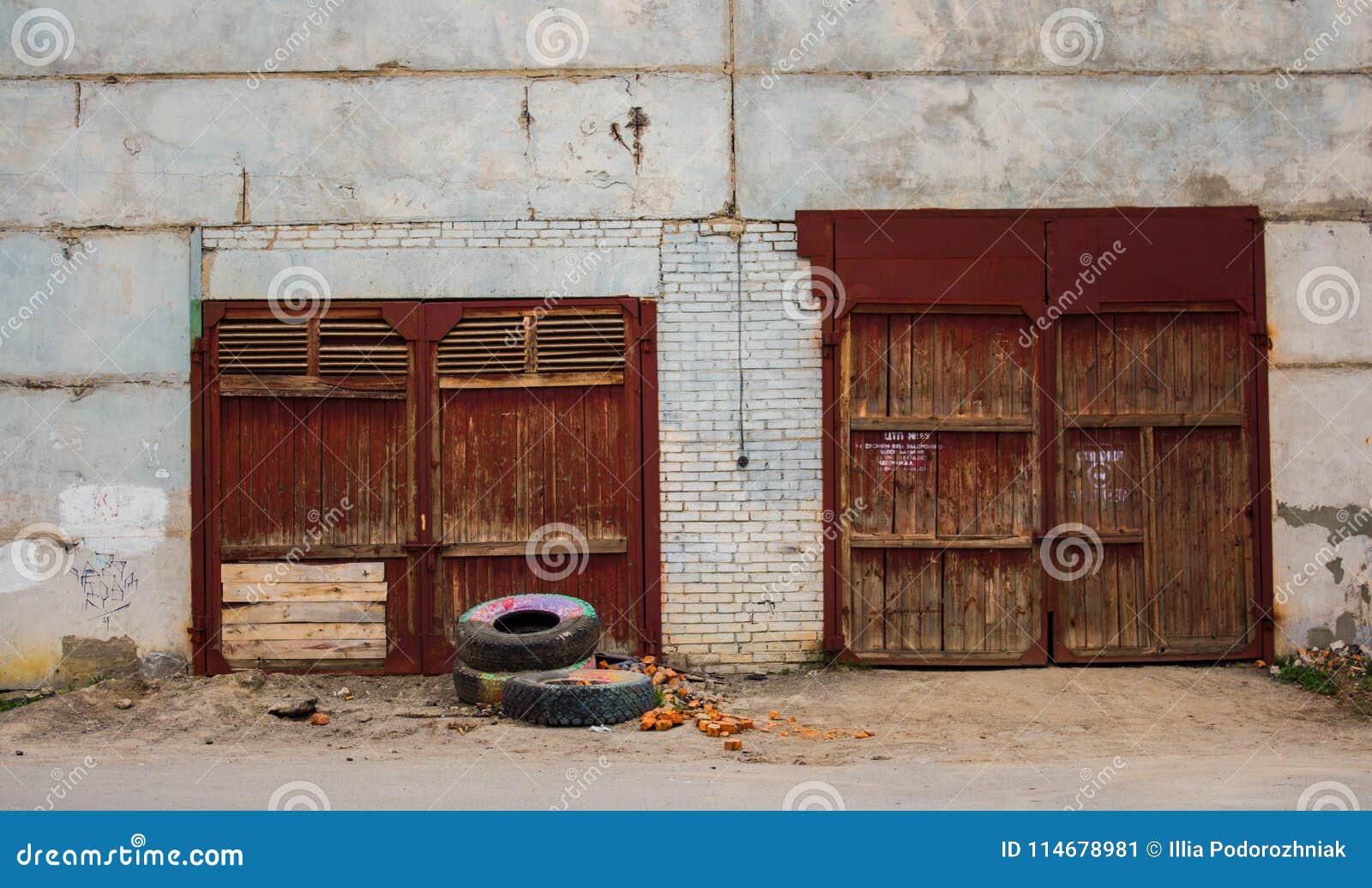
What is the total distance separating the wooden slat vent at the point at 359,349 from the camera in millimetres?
9242

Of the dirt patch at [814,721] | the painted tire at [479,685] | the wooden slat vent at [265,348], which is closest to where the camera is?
the dirt patch at [814,721]

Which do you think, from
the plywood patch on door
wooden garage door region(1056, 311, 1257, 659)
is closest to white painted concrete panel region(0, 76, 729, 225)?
the plywood patch on door

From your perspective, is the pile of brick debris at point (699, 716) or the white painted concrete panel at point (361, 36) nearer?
the pile of brick debris at point (699, 716)

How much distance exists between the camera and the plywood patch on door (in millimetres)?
9250

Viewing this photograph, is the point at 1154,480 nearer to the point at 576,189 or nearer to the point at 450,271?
the point at 576,189

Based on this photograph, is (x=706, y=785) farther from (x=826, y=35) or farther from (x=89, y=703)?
(x=826, y=35)

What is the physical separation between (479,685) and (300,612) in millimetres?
1836

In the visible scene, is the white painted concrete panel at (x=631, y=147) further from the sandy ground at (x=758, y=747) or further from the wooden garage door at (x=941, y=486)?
the sandy ground at (x=758, y=747)

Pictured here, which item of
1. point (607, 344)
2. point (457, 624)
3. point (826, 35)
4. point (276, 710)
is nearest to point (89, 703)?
point (276, 710)

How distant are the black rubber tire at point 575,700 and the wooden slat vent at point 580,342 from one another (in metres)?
2.48

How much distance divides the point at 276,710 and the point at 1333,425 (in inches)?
315

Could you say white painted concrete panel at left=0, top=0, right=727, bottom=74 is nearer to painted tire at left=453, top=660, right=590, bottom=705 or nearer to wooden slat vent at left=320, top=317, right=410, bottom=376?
wooden slat vent at left=320, top=317, right=410, bottom=376

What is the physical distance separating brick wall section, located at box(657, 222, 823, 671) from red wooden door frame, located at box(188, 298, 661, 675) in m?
0.11

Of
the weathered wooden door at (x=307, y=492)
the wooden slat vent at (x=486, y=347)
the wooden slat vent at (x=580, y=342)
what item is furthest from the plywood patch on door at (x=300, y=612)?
the wooden slat vent at (x=580, y=342)
